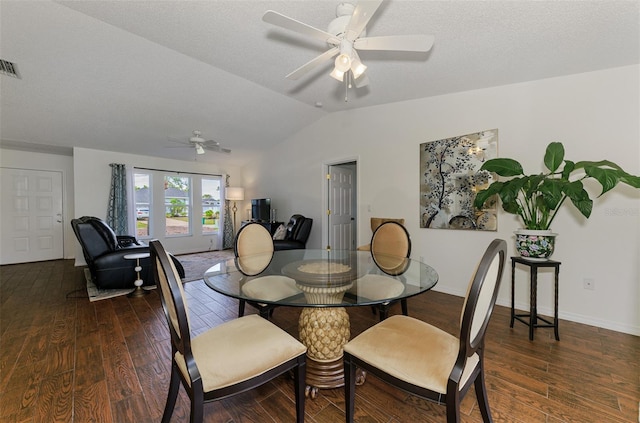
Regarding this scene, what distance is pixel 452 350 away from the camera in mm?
1177

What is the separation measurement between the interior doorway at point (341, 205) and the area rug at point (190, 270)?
2425 millimetres

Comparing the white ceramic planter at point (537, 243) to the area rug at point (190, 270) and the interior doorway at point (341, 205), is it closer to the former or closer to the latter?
the interior doorway at point (341, 205)

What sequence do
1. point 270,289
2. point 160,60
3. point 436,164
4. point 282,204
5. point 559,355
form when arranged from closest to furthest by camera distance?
point 270,289, point 559,355, point 160,60, point 436,164, point 282,204

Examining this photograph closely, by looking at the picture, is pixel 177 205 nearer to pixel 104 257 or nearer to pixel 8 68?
pixel 104 257

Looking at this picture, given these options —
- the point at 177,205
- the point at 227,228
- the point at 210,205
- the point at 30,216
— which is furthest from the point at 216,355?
the point at 30,216

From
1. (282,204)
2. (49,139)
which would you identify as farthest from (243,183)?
(49,139)

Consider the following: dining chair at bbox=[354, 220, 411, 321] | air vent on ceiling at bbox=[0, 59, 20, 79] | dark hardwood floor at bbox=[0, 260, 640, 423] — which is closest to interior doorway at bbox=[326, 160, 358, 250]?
dining chair at bbox=[354, 220, 411, 321]

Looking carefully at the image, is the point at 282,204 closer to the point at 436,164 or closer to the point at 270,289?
the point at 436,164

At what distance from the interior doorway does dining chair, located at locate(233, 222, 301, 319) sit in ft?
7.53

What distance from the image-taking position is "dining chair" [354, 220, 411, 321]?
161 centimetres

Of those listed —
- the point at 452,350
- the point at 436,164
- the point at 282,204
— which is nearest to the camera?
the point at 452,350

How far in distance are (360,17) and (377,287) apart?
169cm

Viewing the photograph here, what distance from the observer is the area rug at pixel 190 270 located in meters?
3.29

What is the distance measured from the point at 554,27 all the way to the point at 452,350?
251 cm
